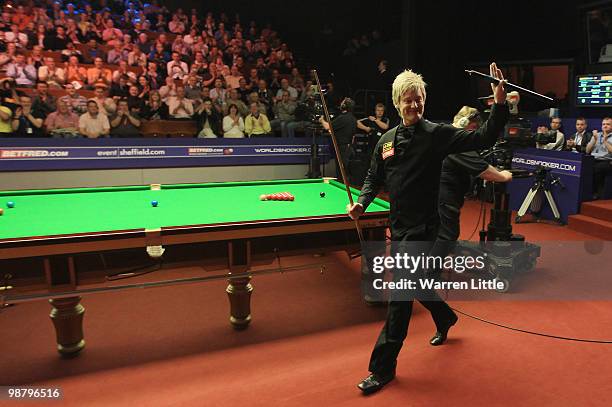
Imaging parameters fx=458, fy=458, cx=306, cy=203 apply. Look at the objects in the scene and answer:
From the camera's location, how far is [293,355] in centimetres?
302

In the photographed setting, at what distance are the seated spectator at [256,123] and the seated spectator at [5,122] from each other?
379 cm

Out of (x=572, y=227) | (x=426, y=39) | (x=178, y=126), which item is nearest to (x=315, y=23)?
(x=426, y=39)

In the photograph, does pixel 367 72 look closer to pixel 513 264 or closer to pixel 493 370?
pixel 513 264

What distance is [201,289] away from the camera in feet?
13.6

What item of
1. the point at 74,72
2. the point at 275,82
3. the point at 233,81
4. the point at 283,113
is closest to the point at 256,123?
the point at 283,113

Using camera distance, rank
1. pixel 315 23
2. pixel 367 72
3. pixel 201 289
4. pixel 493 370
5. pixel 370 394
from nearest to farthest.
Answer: pixel 370 394, pixel 493 370, pixel 201 289, pixel 367 72, pixel 315 23

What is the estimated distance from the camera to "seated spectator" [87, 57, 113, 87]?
8.80 meters

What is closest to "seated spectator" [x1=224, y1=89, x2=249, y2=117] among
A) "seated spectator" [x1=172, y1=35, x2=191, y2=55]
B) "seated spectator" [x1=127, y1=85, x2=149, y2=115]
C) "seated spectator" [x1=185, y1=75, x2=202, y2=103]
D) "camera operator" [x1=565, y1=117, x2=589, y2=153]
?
"seated spectator" [x1=185, y1=75, x2=202, y2=103]

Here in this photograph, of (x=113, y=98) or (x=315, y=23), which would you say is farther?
(x=315, y=23)

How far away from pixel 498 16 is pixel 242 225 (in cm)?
1060

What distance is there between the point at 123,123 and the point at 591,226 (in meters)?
7.27

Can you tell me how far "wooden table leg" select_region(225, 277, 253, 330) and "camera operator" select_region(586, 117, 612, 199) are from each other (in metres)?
5.90

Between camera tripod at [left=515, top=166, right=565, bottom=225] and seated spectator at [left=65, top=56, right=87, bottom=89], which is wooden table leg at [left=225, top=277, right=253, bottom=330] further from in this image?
seated spectator at [left=65, top=56, right=87, bottom=89]

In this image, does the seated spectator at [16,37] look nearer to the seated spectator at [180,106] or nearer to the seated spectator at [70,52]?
the seated spectator at [70,52]
